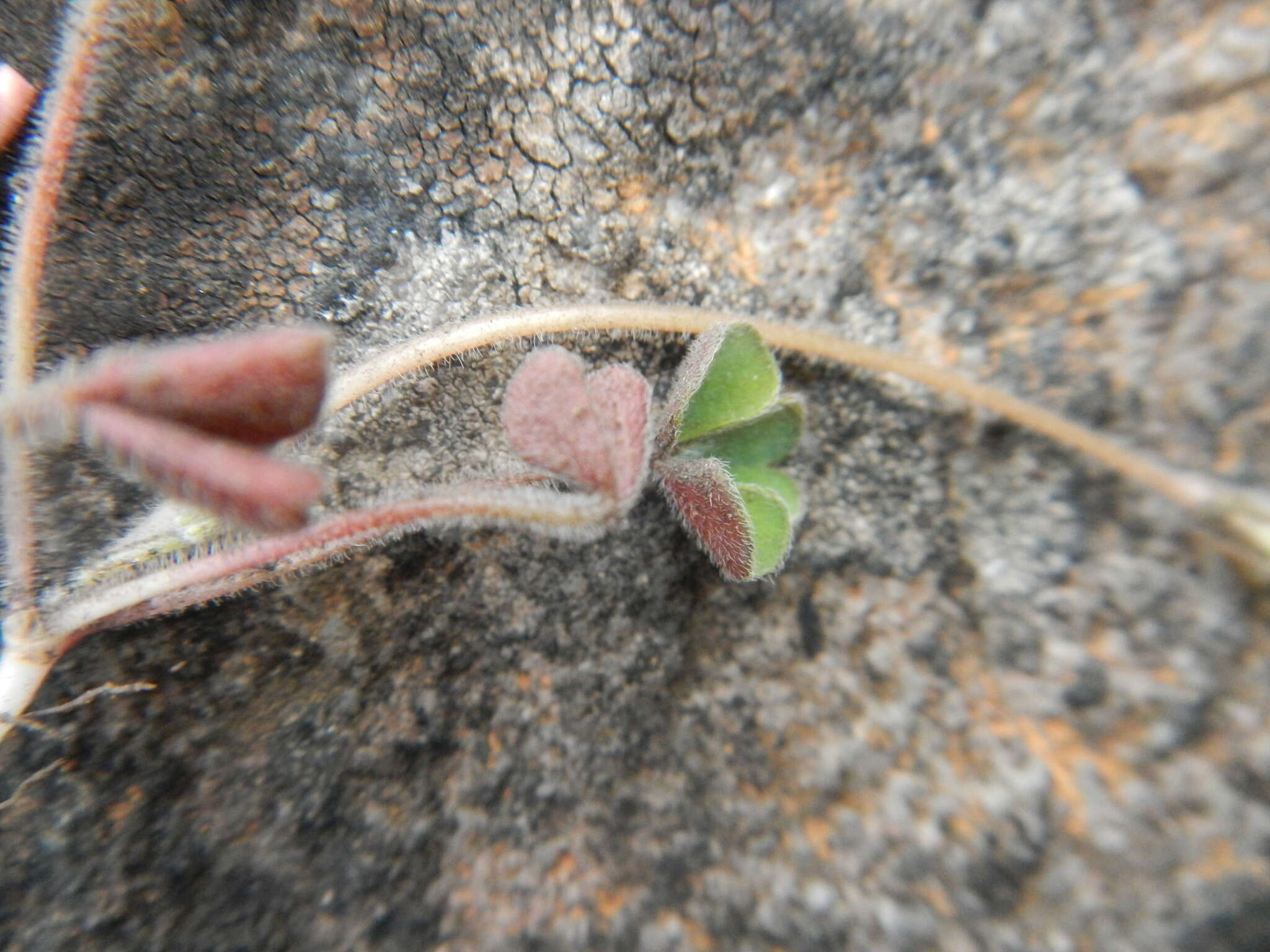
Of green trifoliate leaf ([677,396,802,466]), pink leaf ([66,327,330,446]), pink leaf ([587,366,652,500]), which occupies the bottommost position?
green trifoliate leaf ([677,396,802,466])

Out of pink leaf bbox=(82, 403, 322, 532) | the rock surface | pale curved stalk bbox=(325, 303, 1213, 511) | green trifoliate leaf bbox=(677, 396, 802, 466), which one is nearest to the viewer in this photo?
pink leaf bbox=(82, 403, 322, 532)

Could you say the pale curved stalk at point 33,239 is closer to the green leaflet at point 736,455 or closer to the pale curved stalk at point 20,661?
the pale curved stalk at point 20,661

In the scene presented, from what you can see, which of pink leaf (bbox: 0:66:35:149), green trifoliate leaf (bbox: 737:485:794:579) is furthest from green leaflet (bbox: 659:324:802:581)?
pink leaf (bbox: 0:66:35:149)

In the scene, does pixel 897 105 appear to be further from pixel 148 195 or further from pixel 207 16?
pixel 148 195

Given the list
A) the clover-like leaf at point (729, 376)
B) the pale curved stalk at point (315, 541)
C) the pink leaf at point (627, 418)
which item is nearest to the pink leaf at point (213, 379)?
the pale curved stalk at point (315, 541)

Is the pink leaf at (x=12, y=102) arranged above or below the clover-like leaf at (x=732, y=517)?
above

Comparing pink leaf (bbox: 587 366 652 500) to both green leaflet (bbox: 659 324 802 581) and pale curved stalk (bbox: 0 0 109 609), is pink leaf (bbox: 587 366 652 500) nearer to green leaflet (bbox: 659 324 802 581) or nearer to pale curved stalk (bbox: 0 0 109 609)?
green leaflet (bbox: 659 324 802 581)
